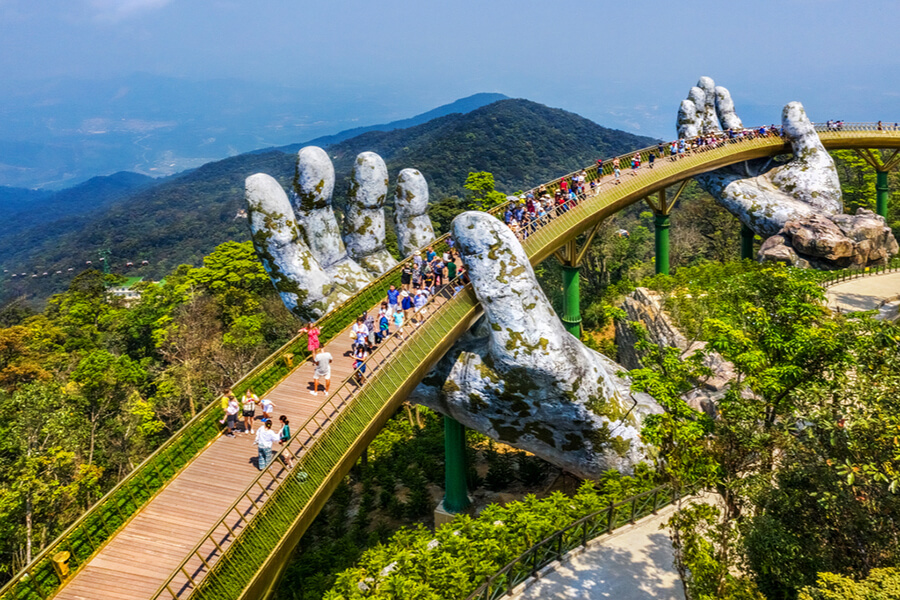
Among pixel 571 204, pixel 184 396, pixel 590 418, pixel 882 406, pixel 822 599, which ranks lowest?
pixel 184 396

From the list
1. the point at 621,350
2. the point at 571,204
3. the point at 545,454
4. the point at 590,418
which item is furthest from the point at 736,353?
the point at 621,350

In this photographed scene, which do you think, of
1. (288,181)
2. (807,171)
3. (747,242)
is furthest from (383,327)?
(288,181)

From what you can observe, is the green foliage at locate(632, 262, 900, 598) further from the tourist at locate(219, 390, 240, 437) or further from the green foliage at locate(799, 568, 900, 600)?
the tourist at locate(219, 390, 240, 437)

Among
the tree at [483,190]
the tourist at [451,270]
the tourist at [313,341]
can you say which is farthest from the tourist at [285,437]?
the tree at [483,190]

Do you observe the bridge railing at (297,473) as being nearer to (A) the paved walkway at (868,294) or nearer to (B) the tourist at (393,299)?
(B) the tourist at (393,299)

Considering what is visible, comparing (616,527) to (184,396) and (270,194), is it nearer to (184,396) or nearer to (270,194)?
(270,194)

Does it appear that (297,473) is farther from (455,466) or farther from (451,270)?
(455,466)

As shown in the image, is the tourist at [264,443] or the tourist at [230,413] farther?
the tourist at [230,413]
